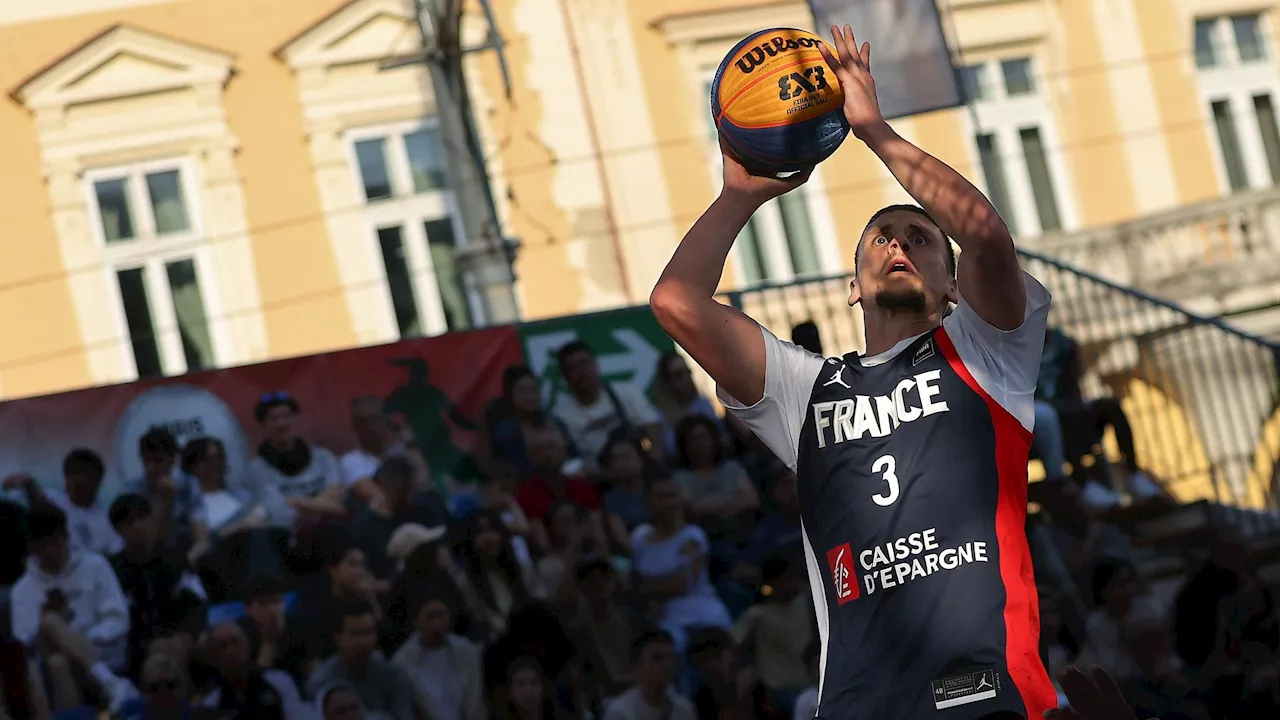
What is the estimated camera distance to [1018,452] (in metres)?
3.54

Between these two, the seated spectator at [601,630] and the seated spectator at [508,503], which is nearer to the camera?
the seated spectator at [601,630]

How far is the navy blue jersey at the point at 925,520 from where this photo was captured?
3354 millimetres

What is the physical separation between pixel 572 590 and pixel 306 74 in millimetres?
9728

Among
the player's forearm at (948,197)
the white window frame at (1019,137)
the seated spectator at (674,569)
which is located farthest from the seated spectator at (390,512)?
the white window frame at (1019,137)

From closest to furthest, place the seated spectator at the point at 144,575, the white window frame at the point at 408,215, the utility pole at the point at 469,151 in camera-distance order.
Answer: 1. the seated spectator at the point at 144,575
2. the utility pole at the point at 469,151
3. the white window frame at the point at 408,215

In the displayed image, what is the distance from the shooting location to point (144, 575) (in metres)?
8.32

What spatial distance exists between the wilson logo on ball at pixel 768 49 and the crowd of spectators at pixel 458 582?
516cm

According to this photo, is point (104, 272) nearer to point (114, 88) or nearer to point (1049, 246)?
point (114, 88)

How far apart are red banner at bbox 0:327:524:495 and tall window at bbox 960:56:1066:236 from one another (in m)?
11.2

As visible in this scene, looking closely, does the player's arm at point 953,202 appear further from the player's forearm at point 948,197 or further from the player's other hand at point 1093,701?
the player's other hand at point 1093,701

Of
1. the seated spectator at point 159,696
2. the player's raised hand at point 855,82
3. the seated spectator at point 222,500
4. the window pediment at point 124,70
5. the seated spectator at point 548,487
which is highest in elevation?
the window pediment at point 124,70

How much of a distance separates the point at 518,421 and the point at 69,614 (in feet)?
8.57

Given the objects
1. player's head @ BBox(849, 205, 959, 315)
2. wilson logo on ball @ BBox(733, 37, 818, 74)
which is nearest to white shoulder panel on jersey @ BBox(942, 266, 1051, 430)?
player's head @ BBox(849, 205, 959, 315)

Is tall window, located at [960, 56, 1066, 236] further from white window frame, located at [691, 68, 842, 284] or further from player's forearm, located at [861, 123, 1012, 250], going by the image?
player's forearm, located at [861, 123, 1012, 250]
